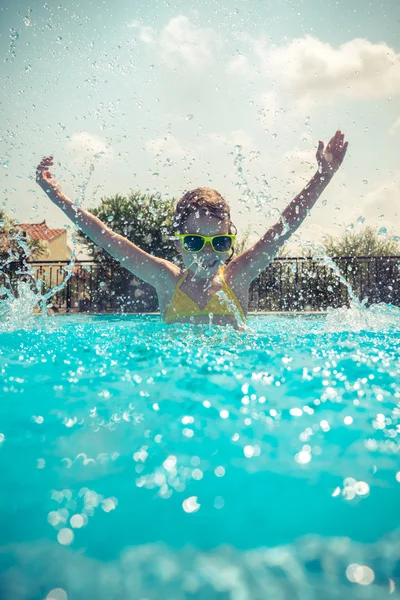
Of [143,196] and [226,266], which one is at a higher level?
Result: [143,196]

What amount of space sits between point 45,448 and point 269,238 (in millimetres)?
2489

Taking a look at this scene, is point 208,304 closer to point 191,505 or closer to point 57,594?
point 191,505

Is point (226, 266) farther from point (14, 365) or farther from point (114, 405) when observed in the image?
point (114, 405)

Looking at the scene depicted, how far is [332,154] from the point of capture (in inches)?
138

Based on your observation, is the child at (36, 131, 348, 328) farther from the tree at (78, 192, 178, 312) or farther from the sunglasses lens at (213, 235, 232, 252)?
the tree at (78, 192, 178, 312)

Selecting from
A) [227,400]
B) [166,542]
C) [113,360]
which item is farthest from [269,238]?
[166,542]

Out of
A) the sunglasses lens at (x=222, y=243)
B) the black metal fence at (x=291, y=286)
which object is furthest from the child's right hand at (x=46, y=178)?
the black metal fence at (x=291, y=286)

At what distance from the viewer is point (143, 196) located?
19.6 metres

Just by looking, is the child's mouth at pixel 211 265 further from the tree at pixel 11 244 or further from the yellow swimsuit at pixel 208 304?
the tree at pixel 11 244

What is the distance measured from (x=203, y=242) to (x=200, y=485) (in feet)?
8.00

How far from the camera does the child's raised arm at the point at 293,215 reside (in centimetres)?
325

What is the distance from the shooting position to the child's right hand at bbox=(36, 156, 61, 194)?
3.65 m

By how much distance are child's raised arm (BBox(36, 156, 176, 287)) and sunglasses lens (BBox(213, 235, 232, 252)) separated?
52 centimetres

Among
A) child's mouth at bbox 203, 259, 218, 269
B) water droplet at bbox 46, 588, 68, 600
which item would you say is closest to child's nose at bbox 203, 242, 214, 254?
child's mouth at bbox 203, 259, 218, 269
